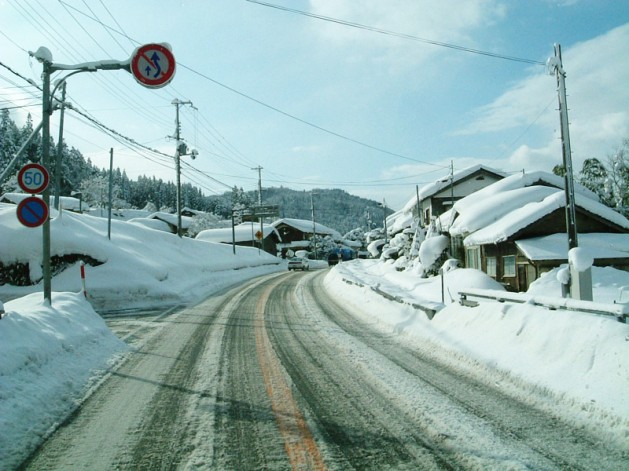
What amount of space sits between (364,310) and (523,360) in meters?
8.15

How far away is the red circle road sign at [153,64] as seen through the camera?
276 inches

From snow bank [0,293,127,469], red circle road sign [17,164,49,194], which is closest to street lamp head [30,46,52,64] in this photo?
red circle road sign [17,164,49,194]

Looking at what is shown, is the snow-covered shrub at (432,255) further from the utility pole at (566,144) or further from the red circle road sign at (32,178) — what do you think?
the red circle road sign at (32,178)

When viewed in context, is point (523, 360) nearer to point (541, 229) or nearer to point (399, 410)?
point (399, 410)

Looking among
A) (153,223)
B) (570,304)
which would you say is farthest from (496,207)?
→ (153,223)

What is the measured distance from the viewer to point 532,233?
70.6 feet

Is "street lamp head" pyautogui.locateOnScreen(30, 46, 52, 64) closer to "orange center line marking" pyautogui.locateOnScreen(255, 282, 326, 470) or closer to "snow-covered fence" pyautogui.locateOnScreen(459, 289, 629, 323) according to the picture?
"orange center line marking" pyautogui.locateOnScreen(255, 282, 326, 470)

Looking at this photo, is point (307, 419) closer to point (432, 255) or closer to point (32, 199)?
point (32, 199)

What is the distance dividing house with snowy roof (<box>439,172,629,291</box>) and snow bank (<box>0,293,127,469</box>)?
18004mm

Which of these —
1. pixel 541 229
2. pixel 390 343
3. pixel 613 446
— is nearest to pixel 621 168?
pixel 541 229

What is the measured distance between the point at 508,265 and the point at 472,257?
3.98 meters

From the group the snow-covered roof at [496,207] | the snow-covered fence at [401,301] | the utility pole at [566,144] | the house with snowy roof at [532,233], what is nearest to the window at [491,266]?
the house with snowy roof at [532,233]

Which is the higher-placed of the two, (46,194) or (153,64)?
(153,64)

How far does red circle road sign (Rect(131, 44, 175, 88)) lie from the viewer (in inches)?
276
